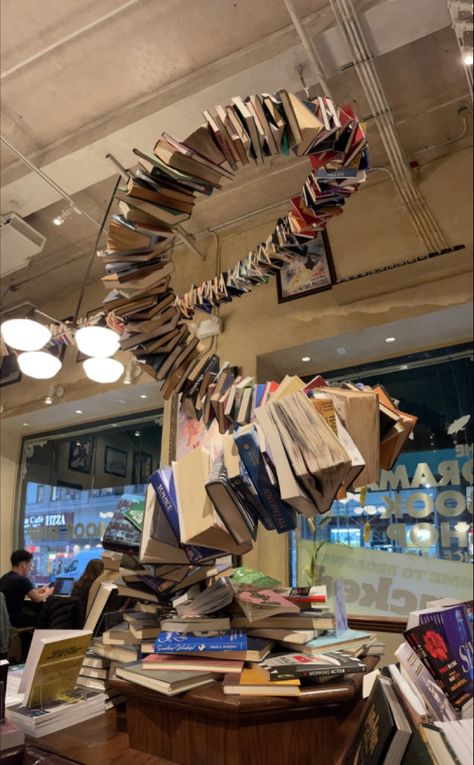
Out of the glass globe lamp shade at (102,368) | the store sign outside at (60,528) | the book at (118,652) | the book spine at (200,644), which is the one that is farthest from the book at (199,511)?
the store sign outside at (60,528)

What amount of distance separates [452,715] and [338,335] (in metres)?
3.41

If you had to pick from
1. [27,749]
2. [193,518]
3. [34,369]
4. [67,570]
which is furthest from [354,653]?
[67,570]

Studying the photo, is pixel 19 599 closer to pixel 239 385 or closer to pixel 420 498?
pixel 420 498

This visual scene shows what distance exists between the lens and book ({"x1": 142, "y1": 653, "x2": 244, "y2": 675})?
1.04 metres

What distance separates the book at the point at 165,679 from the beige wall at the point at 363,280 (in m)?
2.86

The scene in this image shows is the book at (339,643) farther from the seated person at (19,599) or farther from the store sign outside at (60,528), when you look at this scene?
the store sign outside at (60,528)

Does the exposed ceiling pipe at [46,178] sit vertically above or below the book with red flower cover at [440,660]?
above

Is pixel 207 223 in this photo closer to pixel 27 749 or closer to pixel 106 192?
pixel 106 192

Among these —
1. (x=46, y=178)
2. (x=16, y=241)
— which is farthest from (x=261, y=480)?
(x=16, y=241)

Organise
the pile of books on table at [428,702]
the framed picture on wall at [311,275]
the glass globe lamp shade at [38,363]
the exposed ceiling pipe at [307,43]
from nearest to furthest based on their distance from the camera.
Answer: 1. the pile of books on table at [428,702]
2. the exposed ceiling pipe at [307,43]
3. the glass globe lamp shade at [38,363]
4. the framed picture on wall at [311,275]

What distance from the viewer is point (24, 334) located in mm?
2938

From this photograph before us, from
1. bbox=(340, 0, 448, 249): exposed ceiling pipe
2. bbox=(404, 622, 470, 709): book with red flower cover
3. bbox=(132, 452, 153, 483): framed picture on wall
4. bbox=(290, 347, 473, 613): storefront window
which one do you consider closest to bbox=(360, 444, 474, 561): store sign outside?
bbox=(290, 347, 473, 613): storefront window

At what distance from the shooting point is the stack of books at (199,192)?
43.1 inches

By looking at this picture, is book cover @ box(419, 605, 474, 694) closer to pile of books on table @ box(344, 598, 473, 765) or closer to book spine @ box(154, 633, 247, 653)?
pile of books on table @ box(344, 598, 473, 765)
